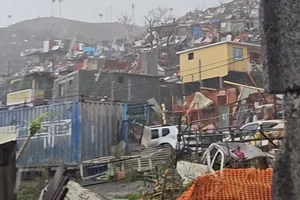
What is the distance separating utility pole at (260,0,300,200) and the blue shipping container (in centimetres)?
1547

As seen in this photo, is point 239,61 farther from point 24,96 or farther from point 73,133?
point 73,133

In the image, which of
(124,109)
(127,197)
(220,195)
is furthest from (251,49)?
(220,195)

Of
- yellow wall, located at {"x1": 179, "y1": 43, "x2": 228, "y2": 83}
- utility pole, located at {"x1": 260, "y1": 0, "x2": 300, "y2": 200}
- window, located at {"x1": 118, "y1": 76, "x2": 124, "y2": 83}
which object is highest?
yellow wall, located at {"x1": 179, "y1": 43, "x2": 228, "y2": 83}

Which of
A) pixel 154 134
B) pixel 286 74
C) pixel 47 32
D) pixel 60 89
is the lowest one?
pixel 154 134

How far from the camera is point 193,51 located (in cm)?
3866

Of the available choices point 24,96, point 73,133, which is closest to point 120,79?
point 24,96

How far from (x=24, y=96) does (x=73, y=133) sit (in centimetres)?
2113

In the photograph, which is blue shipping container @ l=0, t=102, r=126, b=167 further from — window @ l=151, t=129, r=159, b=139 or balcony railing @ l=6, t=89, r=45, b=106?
balcony railing @ l=6, t=89, r=45, b=106

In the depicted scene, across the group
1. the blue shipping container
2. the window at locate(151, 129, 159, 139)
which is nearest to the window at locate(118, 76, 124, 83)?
the window at locate(151, 129, 159, 139)

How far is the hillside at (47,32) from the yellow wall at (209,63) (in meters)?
30.7

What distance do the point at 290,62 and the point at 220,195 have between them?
3.31 metres

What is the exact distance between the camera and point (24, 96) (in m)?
37.2

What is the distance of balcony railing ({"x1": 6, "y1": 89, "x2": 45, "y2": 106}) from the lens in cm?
3634

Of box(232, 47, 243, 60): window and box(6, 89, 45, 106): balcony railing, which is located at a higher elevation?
box(232, 47, 243, 60): window
